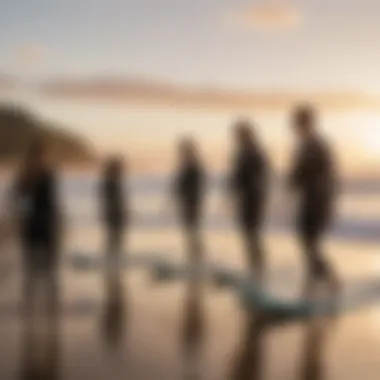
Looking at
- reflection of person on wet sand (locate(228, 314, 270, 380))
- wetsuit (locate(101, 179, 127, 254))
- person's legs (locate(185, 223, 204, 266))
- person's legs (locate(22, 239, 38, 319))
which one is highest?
wetsuit (locate(101, 179, 127, 254))

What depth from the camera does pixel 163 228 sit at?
166cm


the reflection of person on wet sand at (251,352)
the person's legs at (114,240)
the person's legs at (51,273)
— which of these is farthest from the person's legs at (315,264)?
the person's legs at (51,273)

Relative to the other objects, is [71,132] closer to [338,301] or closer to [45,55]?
[45,55]

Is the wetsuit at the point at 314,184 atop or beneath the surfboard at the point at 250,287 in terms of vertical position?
atop

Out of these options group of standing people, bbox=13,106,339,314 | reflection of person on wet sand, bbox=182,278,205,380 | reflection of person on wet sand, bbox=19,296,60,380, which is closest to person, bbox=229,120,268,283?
group of standing people, bbox=13,106,339,314

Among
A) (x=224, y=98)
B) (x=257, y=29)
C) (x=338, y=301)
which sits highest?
(x=257, y=29)

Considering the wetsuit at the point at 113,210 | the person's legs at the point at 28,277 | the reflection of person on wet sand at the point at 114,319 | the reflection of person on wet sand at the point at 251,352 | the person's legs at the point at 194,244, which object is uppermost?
the wetsuit at the point at 113,210

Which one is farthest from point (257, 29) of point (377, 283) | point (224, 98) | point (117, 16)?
point (377, 283)

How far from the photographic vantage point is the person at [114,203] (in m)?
1.67

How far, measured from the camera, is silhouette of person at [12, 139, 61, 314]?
1.67 meters

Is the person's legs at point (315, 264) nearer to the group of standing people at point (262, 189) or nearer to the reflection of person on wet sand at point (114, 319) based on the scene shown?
the group of standing people at point (262, 189)

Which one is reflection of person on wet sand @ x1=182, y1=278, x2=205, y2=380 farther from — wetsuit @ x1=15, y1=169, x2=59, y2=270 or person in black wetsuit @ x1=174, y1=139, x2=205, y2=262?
wetsuit @ x1=15, y1=169, x2=59, y2=270

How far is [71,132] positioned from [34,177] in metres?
0.10

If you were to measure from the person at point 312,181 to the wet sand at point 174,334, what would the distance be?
0.04 meters
